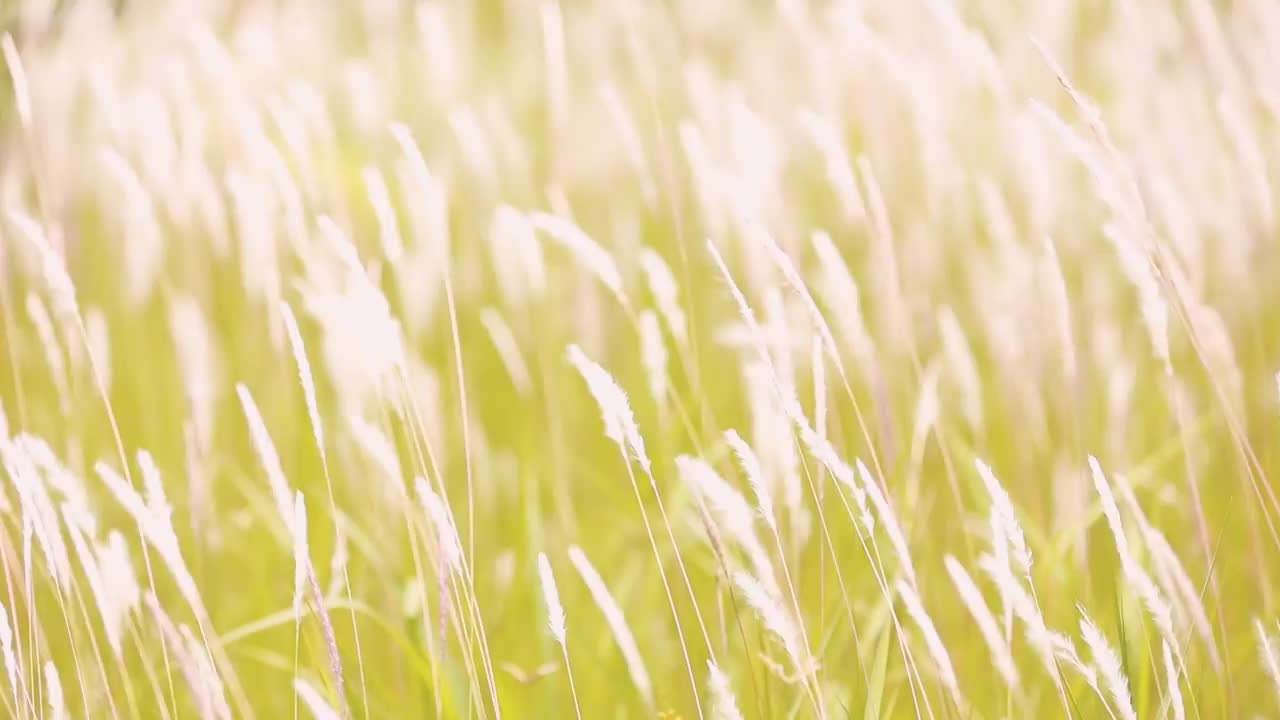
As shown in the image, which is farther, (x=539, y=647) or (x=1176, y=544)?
(x=1176, y=544)

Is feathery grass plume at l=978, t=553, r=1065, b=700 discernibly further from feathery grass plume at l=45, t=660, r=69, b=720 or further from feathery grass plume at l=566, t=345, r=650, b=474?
feathery grass plume at l=45, t=660, r=69, b=720

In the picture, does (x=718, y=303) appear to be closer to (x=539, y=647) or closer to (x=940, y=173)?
(x=940, y=173)

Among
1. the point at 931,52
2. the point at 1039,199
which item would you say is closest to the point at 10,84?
the point at 1039,199

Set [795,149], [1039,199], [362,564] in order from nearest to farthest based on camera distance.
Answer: [362,564], [1039,199], [795,149]

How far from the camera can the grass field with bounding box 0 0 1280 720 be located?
38.1 inches

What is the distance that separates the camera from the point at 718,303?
8.34ft

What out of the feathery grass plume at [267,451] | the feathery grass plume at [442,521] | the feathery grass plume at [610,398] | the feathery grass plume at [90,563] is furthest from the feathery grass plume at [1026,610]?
the feathery grass plume at [90,563]

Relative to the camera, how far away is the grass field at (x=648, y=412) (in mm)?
967

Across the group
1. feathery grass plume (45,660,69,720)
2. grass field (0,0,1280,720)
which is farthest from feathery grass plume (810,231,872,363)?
feathery grass plume (45,660,69,720)

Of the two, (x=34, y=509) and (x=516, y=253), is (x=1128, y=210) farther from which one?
(x=516, y=253)

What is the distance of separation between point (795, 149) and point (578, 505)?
1759mm

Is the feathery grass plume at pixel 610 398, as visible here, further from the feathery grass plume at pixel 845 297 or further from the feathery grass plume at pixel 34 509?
the feathery grass plume at pixel 34 509

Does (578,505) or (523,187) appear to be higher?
(523,187)

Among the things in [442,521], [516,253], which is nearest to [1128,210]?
[442,521]
